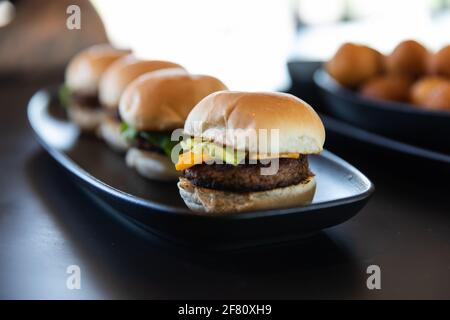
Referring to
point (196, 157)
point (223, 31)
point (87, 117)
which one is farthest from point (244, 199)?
point (223, 31)

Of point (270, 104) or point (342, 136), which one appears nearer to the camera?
point (270, 104)

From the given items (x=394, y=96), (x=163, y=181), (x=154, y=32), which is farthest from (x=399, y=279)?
(x=154, y=32)

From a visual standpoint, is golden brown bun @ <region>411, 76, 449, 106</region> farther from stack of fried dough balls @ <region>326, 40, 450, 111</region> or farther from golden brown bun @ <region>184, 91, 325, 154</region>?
golden brown bun @ <region>184, 91, 325, 154</region>

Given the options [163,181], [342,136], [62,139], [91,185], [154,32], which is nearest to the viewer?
[91,185]

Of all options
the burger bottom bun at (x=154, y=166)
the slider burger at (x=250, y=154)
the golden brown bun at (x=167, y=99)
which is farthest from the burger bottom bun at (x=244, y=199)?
the golden brown bun at (x=167, y=99)

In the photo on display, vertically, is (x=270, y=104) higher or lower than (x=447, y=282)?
higher

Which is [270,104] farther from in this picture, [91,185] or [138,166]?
[138,166]
